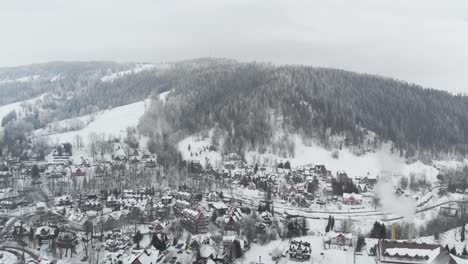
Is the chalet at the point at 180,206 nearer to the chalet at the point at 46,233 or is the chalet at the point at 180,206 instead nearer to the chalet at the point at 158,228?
the chalet at the point at 158,228

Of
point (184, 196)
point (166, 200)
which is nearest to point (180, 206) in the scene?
point (166, 200)

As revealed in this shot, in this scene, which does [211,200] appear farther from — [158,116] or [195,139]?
[158,116]

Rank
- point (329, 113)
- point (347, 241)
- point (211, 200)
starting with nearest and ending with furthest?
point (347, 241) → point (211, 200) → point (329, 113)

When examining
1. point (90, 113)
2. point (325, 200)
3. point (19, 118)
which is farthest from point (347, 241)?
point (19, 118)

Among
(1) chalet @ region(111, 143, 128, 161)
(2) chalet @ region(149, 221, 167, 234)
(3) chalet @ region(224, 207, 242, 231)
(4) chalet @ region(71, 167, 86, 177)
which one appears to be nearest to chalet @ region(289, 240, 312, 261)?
(3) chalet @ region(224, 207, 242, 231)

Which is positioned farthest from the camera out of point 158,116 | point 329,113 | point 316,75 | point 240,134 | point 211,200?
point 316,75

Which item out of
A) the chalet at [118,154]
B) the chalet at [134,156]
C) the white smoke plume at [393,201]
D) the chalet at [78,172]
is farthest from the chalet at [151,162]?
the white smoke plume at [393,201]
